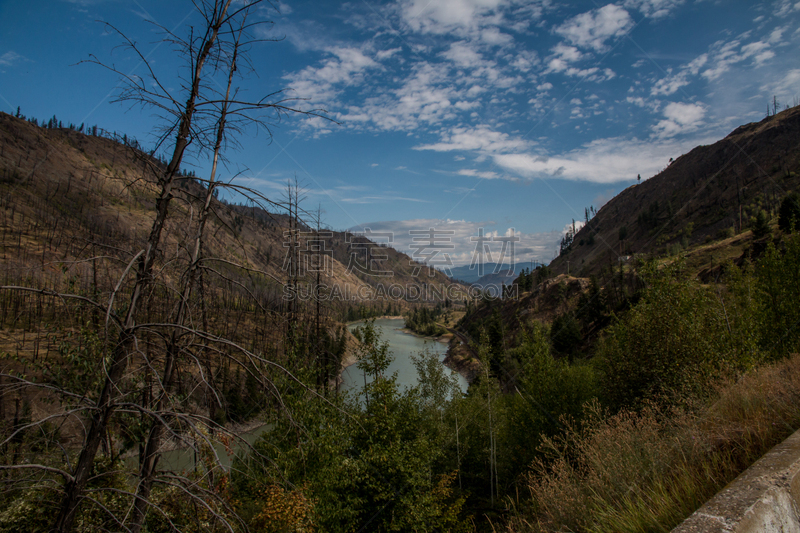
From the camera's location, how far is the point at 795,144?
327 feet

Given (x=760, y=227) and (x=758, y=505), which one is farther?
(x=760, y=227)

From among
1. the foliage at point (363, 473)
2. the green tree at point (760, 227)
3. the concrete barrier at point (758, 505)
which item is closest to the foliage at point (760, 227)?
the green tree at point (760, 227)

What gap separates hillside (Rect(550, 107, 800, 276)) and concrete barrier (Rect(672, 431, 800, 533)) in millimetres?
85254

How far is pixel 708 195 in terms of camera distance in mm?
110062

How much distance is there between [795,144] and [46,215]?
206 meters

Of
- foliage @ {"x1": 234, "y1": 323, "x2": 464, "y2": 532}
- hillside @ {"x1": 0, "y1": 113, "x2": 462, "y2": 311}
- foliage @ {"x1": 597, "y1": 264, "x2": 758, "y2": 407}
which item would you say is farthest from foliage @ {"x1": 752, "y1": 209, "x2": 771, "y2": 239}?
foliage @ {"x1": 234, "y1": 323, "x2": 464, "y2": 532}

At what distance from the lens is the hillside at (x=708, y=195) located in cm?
8494

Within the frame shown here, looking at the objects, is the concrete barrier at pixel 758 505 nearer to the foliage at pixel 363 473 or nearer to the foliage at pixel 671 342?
the foliage at pixel 671 342

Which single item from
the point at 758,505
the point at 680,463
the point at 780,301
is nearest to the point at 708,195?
the point at 780,301

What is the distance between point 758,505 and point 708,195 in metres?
145

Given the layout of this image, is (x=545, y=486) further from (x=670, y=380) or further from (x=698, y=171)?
(x=698, y=171)

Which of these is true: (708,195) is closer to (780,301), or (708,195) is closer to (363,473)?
(780,301)

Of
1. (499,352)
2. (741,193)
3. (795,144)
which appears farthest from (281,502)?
(795,144)

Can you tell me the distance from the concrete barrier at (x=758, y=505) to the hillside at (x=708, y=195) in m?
85.3
